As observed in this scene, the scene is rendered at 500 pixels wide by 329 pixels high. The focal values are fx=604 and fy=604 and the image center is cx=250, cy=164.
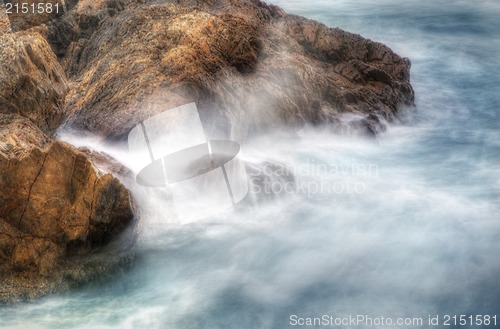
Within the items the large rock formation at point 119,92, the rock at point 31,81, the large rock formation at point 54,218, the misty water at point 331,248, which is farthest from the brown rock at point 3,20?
the misty water at point 331,248

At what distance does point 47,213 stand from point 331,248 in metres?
3.39

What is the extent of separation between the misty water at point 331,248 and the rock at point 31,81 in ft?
6.61

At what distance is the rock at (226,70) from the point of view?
8.69m

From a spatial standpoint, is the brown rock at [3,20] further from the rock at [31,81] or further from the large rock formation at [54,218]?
the large rock formation at [54,218]

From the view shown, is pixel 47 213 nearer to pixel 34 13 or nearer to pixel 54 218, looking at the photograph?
pixel 54 218

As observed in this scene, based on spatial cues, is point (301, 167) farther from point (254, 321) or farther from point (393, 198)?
point (254, 321)

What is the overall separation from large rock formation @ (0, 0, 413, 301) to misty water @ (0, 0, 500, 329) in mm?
412

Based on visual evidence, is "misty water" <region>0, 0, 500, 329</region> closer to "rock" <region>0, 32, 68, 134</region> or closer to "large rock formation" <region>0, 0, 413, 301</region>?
"large rock formation" <region>0, 0, 413, 301</region>

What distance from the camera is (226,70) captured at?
30.7 ft

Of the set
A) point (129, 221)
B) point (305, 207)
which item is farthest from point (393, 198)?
point (129, 221)

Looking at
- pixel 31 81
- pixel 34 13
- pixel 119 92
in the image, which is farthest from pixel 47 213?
pixel 34 13

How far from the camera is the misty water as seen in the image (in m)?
6.39

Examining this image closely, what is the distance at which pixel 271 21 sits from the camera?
1220 centimetres

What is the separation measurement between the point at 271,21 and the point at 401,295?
283 inches
